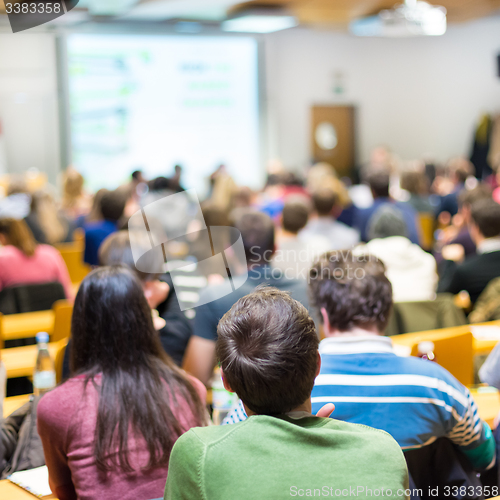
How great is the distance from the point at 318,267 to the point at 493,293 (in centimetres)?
181

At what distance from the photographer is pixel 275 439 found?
3.34 feet

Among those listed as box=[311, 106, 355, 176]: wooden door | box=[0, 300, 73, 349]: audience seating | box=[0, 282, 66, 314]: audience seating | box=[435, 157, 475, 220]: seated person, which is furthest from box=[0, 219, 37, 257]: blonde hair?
Answer: box=[311, 106, 355, 176]: wooden door

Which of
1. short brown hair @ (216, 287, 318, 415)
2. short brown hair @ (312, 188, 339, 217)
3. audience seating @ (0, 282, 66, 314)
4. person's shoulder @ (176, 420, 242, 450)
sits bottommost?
audience seating @ (0, 282, 66, 314)

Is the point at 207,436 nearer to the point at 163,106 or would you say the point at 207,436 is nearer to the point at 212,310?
the point at 212,310

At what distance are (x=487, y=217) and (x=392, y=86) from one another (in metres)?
9.96

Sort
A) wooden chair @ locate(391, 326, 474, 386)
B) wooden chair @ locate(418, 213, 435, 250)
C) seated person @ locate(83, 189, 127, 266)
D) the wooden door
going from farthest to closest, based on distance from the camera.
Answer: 1. the wooden door
2. wooden chair @ locate(418, 213, 435, 250)
3. seated person @ locate(83, 189, 127, 266)
4. wooden chair @ locate(391, 326, 474, 386)

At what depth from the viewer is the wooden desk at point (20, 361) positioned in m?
2.74

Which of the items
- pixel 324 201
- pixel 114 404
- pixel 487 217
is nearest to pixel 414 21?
pixel 324 201

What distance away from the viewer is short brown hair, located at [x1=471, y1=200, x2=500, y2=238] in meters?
3.83

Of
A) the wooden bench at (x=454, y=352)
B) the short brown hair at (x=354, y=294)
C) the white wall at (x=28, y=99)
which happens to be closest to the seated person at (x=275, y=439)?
the short brown hair at (x=354, y=294)

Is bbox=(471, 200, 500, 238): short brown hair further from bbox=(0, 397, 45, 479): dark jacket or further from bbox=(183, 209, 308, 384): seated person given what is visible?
bbox=(0, 397, 45, 479): dark jacket

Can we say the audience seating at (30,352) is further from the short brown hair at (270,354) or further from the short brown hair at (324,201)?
the short brown hair at (324,201)

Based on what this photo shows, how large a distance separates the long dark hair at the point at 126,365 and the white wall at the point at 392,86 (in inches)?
409

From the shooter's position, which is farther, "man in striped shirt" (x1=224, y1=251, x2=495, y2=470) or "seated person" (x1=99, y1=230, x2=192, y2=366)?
"seated person" (x1=99, y1=230, x2=192, y2=366)
